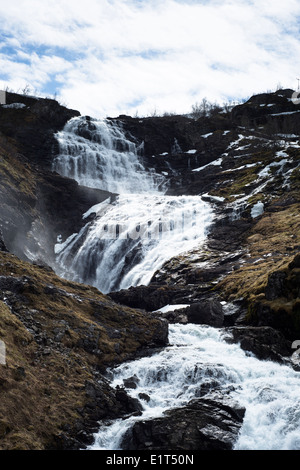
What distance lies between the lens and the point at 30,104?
362 feet

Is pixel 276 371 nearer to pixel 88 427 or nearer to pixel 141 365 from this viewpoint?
pixel 141 365

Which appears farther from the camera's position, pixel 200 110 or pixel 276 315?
pixel 200 110

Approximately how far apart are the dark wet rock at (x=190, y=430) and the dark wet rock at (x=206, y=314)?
543 inches

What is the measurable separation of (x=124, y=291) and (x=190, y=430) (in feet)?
84.9

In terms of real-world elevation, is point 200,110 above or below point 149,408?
above

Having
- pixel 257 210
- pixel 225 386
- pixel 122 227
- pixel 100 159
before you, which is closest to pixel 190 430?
pixel 225 386

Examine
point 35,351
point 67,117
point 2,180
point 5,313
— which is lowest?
point 35,351

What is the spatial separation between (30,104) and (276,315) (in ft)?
325

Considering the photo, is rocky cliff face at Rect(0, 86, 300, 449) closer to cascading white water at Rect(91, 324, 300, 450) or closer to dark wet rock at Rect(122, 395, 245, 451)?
dark wet rock at Rect(122, 395, 245, 451)

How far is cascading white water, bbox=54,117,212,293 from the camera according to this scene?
55781 mm

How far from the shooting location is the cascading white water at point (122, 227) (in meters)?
55.8
